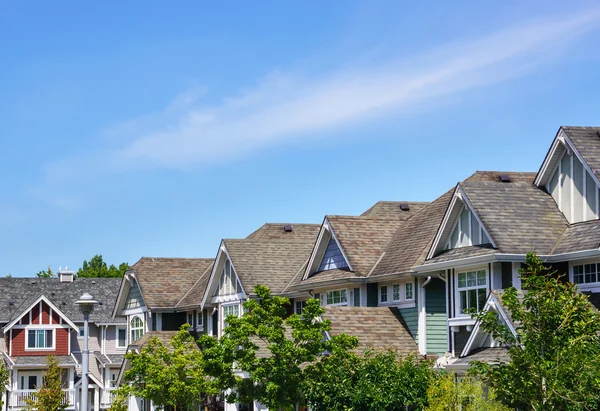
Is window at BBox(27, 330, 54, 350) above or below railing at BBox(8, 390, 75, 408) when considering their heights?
above

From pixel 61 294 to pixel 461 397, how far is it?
59.5m

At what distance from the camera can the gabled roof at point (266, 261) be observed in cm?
4841

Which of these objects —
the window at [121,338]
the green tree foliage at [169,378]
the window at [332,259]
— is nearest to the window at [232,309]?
the green tree foliage at [169,378]

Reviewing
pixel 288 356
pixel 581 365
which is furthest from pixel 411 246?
pixel 581 365

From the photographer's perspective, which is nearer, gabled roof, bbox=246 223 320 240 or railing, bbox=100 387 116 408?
gabled roof, bbox=246 223 320 240

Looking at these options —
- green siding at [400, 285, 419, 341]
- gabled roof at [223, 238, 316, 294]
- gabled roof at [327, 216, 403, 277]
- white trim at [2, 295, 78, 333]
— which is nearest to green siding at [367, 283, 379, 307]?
gabled roof at [327, 216, 403, 277]

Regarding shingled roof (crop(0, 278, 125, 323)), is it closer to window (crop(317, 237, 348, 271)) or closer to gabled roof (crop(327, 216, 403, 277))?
window (crop(317, 237, 348, 271))

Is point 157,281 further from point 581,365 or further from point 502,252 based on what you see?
point 581,365

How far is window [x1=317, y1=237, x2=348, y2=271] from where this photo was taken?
42.2 metres

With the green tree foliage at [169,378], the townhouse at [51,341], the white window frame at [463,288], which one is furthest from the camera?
the townhouse at [51,341]

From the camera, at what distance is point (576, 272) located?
3238 cm

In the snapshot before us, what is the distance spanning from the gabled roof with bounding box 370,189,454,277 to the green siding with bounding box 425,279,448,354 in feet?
3.55

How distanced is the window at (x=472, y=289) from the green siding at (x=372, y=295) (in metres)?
6.45

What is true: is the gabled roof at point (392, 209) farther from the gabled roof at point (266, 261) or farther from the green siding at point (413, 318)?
the green siding at point (413, 318)
